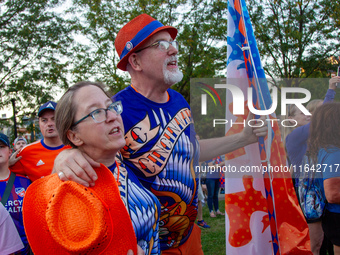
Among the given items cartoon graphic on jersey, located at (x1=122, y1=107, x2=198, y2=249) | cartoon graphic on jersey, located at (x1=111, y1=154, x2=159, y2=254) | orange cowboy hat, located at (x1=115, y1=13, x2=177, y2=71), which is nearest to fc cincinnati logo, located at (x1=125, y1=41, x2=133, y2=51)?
orange cowboy hat, located at (x1=115, y1=13, x2=177, y2=71)

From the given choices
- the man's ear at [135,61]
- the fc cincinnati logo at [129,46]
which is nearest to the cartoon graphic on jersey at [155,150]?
the man's ear at [135,61]

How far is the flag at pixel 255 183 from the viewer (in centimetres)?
224

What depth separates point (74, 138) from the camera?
1666 mm

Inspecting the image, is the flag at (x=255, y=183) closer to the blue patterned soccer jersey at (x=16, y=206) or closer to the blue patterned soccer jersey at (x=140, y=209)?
the blue patterned soccer jersey at (x=140, y=209)

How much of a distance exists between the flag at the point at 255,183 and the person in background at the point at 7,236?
71.8 inches

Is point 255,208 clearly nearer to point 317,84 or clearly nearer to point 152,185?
point 152,185

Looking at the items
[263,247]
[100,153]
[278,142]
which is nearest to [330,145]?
[278,142]

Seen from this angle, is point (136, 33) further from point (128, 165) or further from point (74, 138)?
point (74, 138)

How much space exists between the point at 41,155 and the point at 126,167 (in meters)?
2.22


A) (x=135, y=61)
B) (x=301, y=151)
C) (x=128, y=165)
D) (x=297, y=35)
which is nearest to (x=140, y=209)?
(x=128, y=165)

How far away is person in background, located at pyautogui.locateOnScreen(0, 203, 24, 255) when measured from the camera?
300cm

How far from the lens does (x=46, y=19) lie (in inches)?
663

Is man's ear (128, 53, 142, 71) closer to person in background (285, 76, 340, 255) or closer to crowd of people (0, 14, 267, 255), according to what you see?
crowd of people (0, 14, 267, 255)

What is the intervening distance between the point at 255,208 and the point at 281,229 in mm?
220
